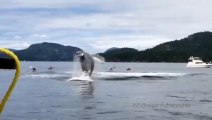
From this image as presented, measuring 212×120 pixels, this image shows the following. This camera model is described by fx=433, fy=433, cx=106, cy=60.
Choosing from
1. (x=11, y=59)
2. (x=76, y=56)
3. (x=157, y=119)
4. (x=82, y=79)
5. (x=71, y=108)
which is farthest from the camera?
(x=76, y=56)

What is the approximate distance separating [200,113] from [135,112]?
3.59m

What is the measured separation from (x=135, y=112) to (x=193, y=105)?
5722 mm

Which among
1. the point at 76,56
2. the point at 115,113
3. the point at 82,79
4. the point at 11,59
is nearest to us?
the point at 11,59

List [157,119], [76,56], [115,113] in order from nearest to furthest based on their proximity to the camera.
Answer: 1. [157,119]
2. [115,113]
3. [76,56]

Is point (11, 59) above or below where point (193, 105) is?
above

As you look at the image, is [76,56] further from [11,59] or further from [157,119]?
[11,59]

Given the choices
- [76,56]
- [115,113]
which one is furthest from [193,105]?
[76,56]

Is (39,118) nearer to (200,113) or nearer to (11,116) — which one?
(11,116)

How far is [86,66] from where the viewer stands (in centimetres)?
6650

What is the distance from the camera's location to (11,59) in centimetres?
566

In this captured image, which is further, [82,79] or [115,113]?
[82,79]

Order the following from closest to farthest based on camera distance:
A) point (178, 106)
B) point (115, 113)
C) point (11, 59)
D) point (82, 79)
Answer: point (11, 59) < point (115, 113) < point (178, 106) < point (82, 79)

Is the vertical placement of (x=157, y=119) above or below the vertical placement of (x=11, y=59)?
below

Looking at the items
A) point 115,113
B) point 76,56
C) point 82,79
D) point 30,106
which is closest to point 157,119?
point 115,113
